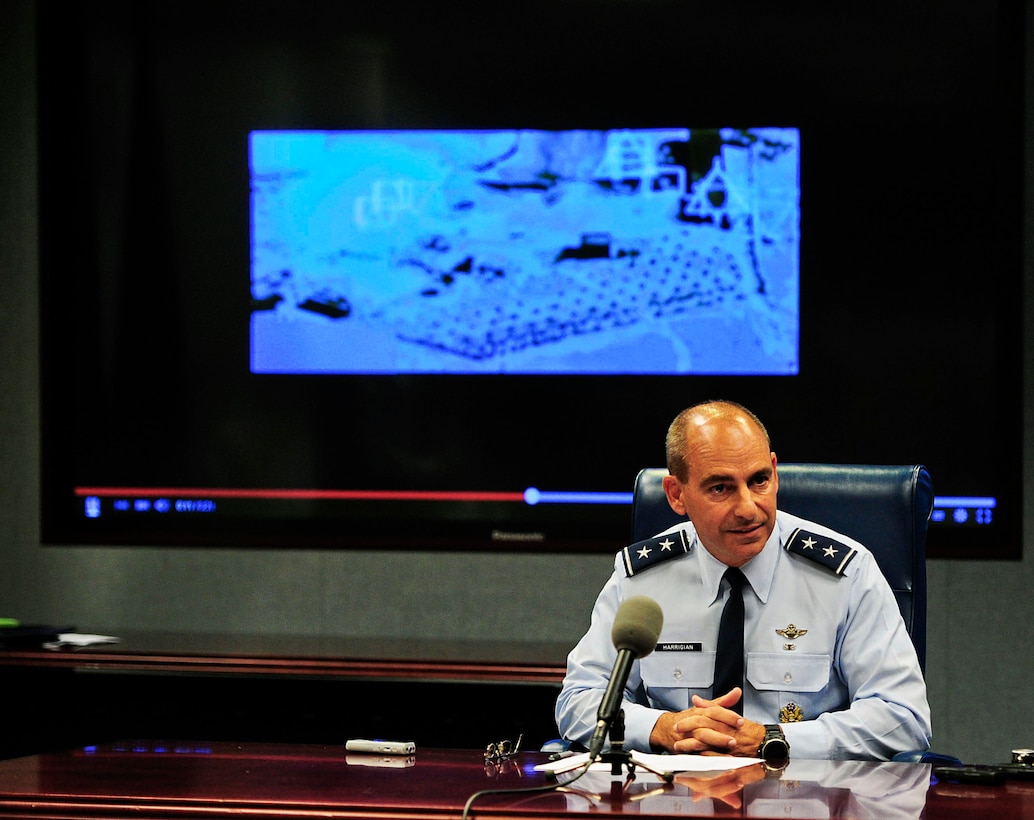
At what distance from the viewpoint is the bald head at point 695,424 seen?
2.68m

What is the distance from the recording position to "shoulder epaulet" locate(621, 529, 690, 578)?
281 centimetres

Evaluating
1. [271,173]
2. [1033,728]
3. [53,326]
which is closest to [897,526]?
[1033,728]

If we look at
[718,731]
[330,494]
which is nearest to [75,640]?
[330,494]

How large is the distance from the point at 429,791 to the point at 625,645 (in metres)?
0.37

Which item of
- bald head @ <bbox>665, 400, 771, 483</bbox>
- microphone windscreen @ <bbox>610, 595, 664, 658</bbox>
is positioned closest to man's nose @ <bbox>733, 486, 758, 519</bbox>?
bald head @ <bbox>665, 400, 771, 483</bbox>

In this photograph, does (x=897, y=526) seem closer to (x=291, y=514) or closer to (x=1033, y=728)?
(x=1033, y=728)

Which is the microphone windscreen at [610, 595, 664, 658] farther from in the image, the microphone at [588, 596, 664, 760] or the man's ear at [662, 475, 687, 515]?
the man's ear at [662, 475, 687, 515]

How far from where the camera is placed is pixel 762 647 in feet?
8.77

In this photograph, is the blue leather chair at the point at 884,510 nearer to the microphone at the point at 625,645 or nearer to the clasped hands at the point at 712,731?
the clasped hands at the point at 712,731

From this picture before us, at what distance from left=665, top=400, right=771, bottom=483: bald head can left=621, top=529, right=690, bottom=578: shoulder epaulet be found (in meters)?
0.15

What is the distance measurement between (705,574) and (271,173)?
Answer: 2.45 m

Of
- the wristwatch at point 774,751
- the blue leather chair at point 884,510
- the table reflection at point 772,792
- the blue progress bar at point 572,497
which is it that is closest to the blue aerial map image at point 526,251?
the blue progress bar at point 572,497

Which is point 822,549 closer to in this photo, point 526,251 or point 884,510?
point 884,510

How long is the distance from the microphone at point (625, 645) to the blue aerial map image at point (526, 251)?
258cm
